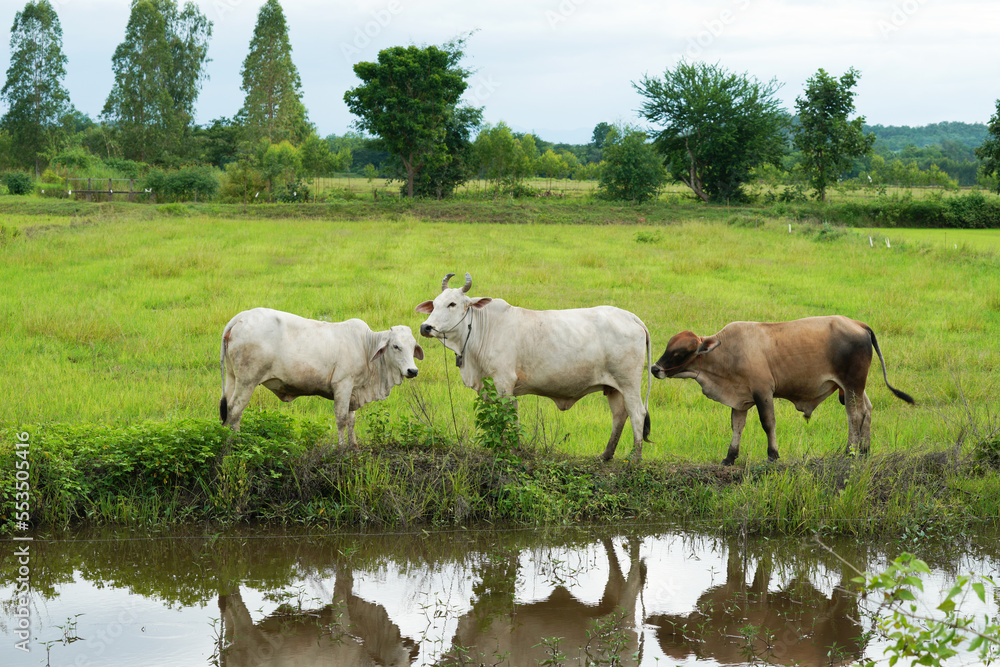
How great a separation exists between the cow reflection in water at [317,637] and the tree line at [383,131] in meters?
33.5

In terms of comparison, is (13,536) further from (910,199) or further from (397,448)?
(910,199)

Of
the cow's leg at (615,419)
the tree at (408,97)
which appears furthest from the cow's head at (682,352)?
the tree at (408,97)

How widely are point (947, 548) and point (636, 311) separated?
8.08m

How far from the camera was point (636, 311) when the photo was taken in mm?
14383

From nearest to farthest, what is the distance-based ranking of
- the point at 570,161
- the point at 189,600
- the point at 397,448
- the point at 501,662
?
the point at 501,662, the point at 189,600, the point at 397,448, the point at 570,161

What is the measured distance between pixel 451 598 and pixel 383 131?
34.4m

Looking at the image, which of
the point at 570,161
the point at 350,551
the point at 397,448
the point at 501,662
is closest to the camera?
the point at 501,662

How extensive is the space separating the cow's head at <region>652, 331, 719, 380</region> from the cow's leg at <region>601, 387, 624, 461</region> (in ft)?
1.43

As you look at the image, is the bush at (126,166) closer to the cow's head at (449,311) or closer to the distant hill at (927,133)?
the cow's head at (449,311)

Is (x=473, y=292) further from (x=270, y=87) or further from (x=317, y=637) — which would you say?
(x=270, y=87)

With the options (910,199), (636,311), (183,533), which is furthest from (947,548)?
(910,199)

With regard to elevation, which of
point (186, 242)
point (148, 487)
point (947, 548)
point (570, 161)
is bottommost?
point (947, 548)

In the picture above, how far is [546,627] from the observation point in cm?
534

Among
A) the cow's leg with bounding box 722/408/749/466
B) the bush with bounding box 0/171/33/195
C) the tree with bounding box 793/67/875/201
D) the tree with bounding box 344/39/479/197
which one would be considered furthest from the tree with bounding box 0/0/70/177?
the cow's leg with bounding box 722/408/749/466
